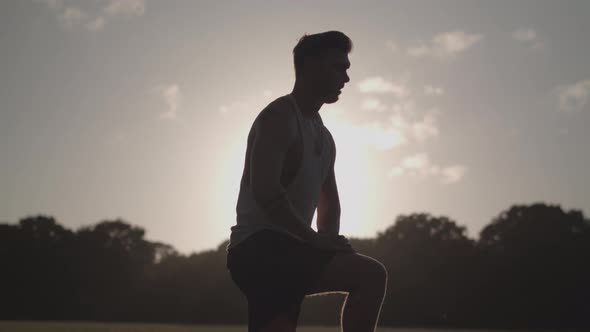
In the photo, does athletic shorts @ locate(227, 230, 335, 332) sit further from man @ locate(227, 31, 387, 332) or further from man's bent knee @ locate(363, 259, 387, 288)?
man's bent knee @ locate(363, 259, 387, 288)

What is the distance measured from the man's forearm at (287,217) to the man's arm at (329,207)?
2.39 feet

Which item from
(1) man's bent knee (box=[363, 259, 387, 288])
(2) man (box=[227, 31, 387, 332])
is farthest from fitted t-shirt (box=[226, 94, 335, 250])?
(1) man's bent knee (box=[363, 259, 387, 288])

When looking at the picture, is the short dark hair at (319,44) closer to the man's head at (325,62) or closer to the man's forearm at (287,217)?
the man's head at (325,62)

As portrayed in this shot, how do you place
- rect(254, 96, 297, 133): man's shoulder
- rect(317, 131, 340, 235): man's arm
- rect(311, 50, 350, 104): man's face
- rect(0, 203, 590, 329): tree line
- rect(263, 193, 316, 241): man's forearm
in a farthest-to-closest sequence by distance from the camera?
rect(0, 203, 590, 329): tree line → rect(317, 131, 340, 235): man's arm → rect(311, 50, 350, 104): man's face → rect(254, 96, 297, 133): man's shoulder → rect(263, 193, 316, 241): man's forearm

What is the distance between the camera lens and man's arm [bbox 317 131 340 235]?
3957mm

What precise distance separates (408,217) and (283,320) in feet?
270

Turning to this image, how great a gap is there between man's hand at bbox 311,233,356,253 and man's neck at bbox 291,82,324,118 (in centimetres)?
75

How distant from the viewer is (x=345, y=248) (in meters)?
3.35

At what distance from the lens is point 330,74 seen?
141 inches

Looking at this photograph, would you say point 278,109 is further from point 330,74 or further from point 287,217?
point 287,217

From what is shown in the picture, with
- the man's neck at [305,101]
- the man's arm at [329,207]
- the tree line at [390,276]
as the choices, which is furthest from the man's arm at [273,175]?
the tree line at [390,276]

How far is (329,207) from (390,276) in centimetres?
6573

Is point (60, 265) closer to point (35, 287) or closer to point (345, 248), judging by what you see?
point (35, 287)

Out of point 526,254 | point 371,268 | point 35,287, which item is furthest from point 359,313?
point 35,287
